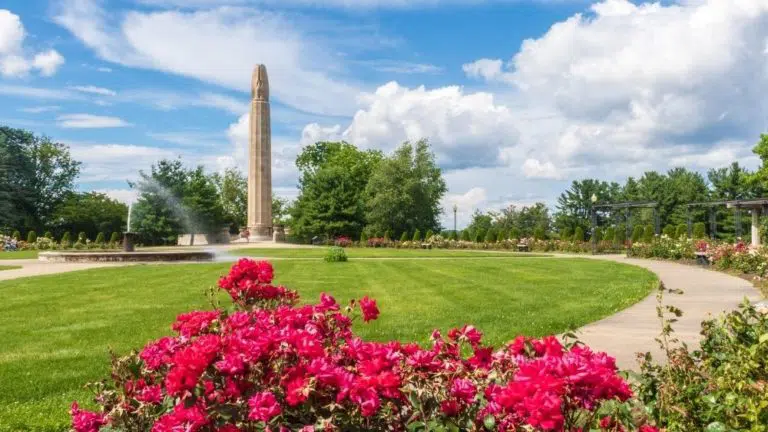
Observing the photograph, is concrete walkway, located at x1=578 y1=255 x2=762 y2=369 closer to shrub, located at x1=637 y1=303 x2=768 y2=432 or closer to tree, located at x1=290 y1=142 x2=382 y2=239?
shrub, located at x1=637 y1=303 x2=768 y2=432

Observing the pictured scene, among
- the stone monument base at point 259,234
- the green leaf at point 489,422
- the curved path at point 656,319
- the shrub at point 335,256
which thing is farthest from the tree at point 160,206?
the green leaf at point 489,422

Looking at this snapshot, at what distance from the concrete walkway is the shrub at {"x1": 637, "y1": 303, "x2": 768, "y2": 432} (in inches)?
16.5

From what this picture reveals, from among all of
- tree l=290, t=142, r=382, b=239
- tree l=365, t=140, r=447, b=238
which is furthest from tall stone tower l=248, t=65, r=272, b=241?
tree l=365, t=140, r=447, b=238

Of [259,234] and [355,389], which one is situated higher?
[259,234]

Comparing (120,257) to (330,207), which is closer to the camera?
(120,257)

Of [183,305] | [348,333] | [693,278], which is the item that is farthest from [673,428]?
[693,278]

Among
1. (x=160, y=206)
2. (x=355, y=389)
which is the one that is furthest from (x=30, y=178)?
(x=355, y=389)

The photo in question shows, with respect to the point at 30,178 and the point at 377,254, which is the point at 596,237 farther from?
the point at 30,178

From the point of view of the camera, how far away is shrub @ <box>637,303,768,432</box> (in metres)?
2.85

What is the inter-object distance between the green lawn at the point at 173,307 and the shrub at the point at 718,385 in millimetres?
673

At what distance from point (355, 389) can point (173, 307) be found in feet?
30.2

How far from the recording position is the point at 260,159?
5350cm

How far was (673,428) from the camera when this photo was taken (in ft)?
9.43

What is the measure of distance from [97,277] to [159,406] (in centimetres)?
1568
